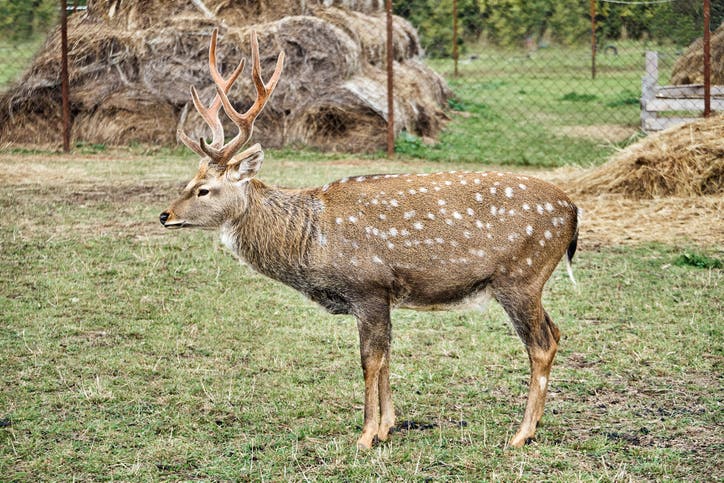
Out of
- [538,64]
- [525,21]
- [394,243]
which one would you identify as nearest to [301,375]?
[394,243]

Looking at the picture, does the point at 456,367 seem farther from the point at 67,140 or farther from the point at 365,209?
the point at 67,140

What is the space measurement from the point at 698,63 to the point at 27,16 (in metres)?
11.3

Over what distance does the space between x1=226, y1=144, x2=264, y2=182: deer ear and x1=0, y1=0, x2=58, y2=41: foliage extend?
1159 centimetres

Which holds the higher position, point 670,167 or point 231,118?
point 231,118

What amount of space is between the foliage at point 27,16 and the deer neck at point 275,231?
11.6m

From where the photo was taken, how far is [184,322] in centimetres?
679

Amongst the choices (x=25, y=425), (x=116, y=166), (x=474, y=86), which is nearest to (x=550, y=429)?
(x=25, y=425)

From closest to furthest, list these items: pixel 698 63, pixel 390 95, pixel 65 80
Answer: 1. pixel 390 95
2. pixel 65 80
3. pixel 698 63

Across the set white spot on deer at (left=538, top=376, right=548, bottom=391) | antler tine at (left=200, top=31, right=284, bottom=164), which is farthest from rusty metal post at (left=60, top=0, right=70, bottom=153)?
white spot on deer at (left=538, top=376, right=548, bottom=391)

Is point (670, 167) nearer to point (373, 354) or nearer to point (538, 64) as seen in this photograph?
point (373, 354)

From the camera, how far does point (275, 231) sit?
17.0 feet

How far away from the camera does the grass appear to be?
15.1 feet

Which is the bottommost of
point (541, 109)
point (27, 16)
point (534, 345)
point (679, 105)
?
point (541, 109)

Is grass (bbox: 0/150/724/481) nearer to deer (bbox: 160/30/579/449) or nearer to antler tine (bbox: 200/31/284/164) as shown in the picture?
deer (bbox: 160/30/579/449)
